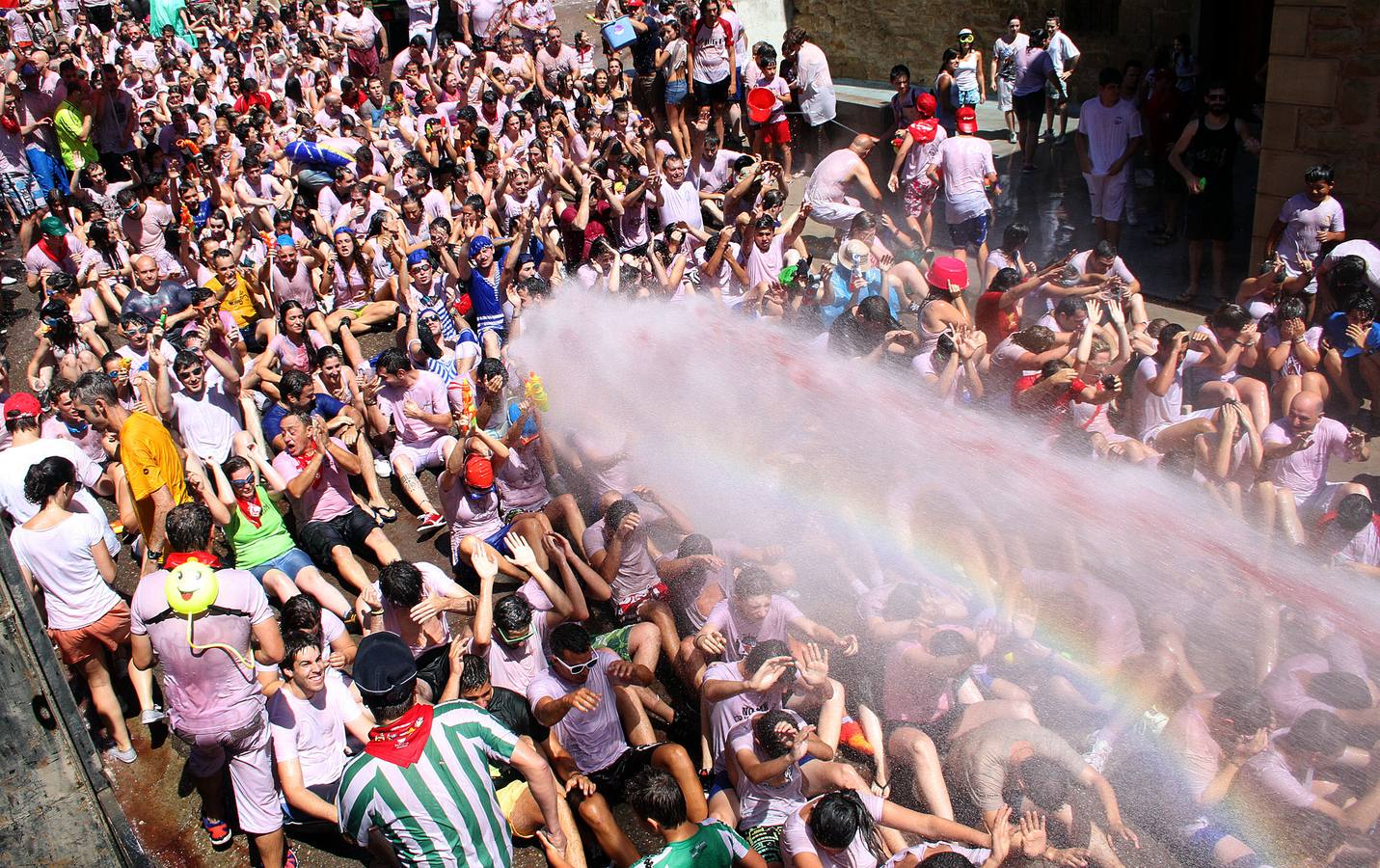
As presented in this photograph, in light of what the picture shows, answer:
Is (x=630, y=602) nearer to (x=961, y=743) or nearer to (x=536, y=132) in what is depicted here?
(x=961, y=743)

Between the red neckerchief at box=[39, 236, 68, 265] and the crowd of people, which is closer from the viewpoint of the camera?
the crowd of people

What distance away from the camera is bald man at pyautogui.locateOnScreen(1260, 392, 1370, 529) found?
280 inches

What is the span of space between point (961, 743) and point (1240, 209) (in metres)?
9.04

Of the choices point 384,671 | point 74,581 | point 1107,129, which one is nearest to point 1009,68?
point 1107,129

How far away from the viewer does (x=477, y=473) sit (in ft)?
24.9

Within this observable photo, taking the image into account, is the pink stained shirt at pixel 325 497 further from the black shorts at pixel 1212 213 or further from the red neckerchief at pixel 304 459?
the black shorts at pixel 1212 213

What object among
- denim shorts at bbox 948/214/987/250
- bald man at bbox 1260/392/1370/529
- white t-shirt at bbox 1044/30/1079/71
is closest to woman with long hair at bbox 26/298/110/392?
denim shorts at bbox 948/214/987/250

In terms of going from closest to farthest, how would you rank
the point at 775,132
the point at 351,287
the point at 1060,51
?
the point at 351,287 < the point at 1060,51 < the point at 775,132

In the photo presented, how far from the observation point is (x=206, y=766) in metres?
5.98

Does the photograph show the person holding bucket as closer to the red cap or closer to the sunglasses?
the red cap

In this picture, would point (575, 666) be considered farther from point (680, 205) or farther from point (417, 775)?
point (680, 205)

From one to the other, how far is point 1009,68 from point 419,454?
929 cm

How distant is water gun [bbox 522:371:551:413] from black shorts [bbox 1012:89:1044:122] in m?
7.98

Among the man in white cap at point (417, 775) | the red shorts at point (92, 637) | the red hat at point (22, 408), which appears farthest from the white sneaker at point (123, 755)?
the man in white cap at point (417, 775)
